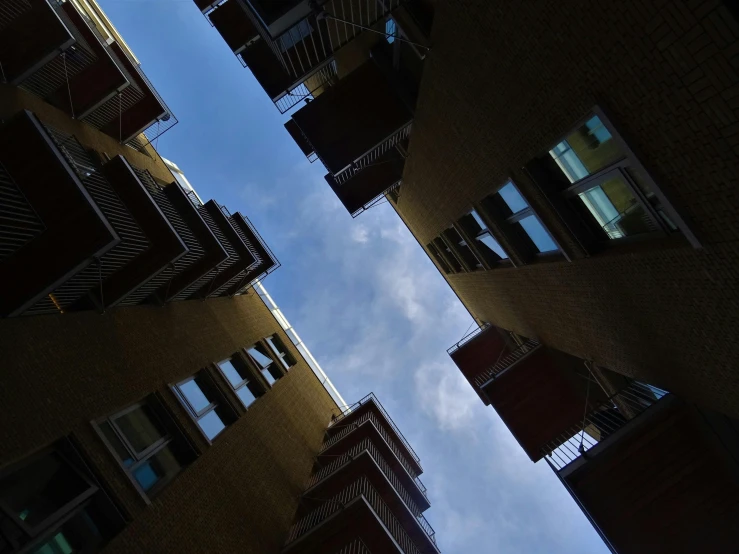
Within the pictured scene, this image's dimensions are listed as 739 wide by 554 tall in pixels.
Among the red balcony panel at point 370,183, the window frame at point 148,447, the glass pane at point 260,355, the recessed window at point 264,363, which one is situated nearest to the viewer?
the window frame at point 148,447

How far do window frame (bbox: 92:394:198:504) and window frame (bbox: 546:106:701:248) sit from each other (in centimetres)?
772

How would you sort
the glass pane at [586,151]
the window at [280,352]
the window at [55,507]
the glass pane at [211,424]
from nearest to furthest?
the glass pane at [586,151]
the window at [55,507]
the glass pane at [211,424]
the window at [280,352]

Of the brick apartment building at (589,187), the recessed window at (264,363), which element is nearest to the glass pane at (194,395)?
the recessed window at (264,363)

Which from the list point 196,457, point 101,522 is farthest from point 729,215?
point 196,457

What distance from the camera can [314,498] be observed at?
1341 centimetres

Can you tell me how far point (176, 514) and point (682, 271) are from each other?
26.6ft

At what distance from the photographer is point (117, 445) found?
7684 millimetres

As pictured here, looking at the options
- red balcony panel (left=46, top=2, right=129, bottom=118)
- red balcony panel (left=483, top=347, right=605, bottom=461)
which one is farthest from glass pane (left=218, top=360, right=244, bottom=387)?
red balcony panel (left=46, top=2, right=129, bottom=118)

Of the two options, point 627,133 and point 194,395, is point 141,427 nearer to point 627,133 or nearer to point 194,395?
point 194,395

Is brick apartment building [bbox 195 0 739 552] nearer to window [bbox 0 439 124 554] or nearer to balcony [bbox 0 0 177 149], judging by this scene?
balcony [bbox 0 0 177 149]

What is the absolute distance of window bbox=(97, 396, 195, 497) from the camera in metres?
7.71

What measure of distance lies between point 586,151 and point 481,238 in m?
6.19

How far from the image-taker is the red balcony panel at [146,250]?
8.79 m

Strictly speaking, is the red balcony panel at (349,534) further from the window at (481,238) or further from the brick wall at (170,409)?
the window at (481,238)
